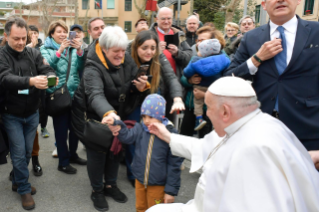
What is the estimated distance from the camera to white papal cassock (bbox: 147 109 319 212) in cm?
136

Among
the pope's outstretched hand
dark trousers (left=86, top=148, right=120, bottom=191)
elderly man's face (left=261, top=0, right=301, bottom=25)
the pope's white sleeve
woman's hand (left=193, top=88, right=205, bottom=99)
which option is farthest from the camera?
woman's hand (left=193, top=88, right=205, bottom=99)

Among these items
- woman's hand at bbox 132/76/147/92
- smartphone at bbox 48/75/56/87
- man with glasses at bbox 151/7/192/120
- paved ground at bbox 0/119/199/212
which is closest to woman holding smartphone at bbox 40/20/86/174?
paved ground at bbox 0/119/199/212

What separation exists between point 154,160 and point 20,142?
5.39 ft

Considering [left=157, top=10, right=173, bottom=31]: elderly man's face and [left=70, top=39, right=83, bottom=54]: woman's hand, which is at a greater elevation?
[left=157, top=10, right=173, bottom=31]: elderly man's face

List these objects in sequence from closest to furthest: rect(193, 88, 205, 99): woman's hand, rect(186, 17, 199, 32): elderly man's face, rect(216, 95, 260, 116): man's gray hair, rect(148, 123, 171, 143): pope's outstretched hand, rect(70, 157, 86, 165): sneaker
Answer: rect(216, 95, 260, 116): man's gray hair → rect(148, 123, 171, 143): pope's outstretched hand → rect(193, 88, 205, 99): woman's hand → rect(70, 157, 86, 165): sneaker → rect(186, 17, 199, 32): elderly man's face

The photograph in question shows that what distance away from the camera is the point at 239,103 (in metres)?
1.56

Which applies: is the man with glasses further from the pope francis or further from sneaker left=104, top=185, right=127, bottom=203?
the pope francis

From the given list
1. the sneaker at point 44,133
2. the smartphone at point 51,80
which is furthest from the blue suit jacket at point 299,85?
the sneaker at point 44,133

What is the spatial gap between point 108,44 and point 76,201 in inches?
76.5

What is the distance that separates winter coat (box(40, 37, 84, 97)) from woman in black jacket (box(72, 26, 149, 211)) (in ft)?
2.77

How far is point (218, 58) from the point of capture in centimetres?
353

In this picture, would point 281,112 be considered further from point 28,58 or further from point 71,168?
point 71,168

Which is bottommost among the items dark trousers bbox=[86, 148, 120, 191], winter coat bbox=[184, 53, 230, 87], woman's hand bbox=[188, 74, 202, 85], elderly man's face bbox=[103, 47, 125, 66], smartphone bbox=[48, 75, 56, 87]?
dark trousers bbox=[86, 148, 120, 191]

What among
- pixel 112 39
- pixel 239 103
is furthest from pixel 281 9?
pixel 112 39
